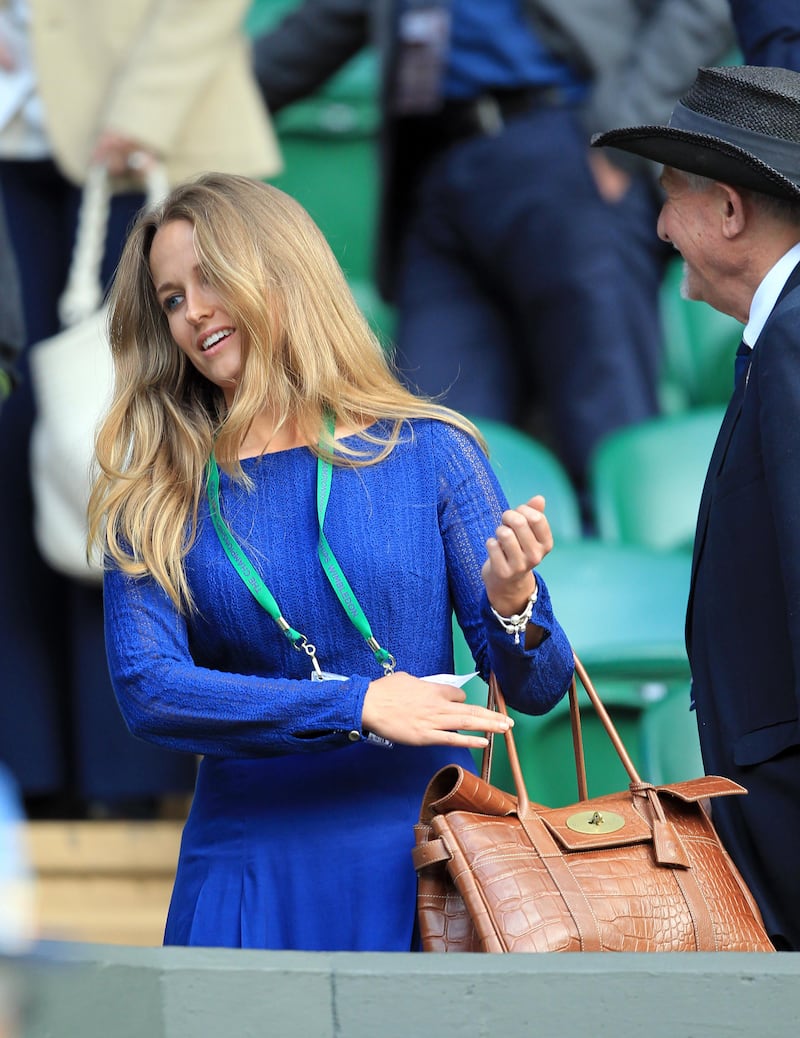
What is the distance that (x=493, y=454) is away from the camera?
412 cm

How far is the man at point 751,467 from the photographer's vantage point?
2020 millimetres

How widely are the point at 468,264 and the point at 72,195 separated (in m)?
1.36

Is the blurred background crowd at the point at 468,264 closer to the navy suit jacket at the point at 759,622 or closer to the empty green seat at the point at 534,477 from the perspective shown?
the empty green seat at the point at 534,477

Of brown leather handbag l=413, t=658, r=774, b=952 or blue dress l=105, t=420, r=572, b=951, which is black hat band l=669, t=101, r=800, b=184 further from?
brown leather handbag l=413, t=658, r=774, b=952

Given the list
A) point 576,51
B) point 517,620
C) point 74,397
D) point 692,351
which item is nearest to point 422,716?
point 517,620

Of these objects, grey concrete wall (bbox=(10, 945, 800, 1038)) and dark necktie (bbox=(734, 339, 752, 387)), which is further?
dark necktie (bbox=(734, 339, 752, 387))

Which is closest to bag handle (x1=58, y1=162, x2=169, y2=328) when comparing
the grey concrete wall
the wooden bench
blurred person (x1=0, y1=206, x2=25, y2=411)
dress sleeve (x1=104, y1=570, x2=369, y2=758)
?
blurred person (x1=0, y1=206, x2=25, y2=411)

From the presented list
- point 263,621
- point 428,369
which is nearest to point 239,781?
point 263,621

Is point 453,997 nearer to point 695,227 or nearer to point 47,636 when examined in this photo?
point 695,227

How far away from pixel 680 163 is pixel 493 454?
1.95 m

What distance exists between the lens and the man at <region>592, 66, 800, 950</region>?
6.63 ft

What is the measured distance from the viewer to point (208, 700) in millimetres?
2023

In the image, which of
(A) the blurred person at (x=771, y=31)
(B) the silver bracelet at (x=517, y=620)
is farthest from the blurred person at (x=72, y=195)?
(B) the silver bracelet at (x=517, y=620)

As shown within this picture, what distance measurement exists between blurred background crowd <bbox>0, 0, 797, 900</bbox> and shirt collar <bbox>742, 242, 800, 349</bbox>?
1.10 metres
